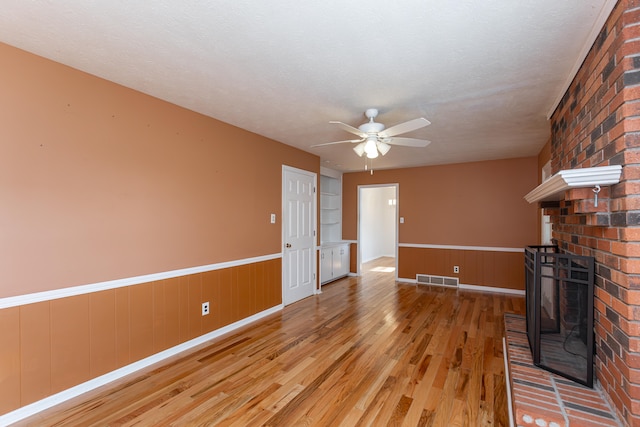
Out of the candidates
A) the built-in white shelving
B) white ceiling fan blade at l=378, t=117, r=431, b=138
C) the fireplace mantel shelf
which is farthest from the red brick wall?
the built-in white shelving

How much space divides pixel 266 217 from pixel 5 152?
253cm

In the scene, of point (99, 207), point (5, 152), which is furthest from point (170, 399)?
point (5, 152)

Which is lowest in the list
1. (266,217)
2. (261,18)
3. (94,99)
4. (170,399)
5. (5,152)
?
(170,399)

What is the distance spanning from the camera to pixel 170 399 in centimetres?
218

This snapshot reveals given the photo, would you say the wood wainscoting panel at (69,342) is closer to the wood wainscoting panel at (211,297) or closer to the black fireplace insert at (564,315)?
the wood wainscoting panel at (211,297)

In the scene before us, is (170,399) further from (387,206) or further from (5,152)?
(387,206)

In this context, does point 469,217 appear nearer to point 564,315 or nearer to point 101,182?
point 564,315

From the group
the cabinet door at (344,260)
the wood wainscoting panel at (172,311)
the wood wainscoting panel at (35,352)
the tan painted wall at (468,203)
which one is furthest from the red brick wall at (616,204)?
the cabinet door at (344,260)

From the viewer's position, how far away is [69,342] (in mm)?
2193

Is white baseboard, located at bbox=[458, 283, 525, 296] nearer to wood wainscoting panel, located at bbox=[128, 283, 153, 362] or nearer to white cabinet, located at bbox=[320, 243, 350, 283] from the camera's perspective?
white cabinet, located at bbox=[320, 243, 350, 283]

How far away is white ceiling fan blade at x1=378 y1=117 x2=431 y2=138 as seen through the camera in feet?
7.54

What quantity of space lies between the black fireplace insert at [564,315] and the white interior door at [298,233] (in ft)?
10.2

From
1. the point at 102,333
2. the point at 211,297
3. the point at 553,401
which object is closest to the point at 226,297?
the point at 211,297

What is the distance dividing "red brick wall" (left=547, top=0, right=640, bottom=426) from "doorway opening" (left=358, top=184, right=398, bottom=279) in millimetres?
5935
